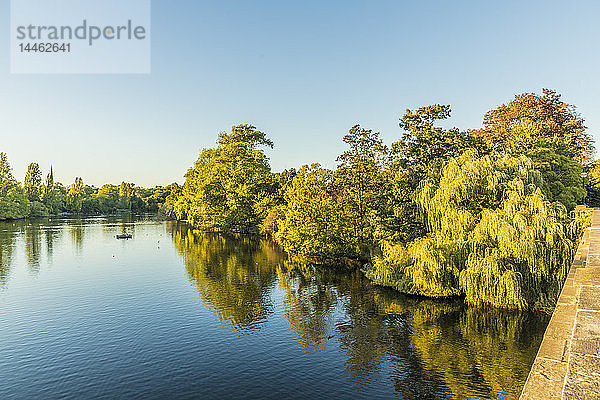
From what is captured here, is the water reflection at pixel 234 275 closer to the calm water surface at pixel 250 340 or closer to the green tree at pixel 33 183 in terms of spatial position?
the calm water surface at pixel 250 340

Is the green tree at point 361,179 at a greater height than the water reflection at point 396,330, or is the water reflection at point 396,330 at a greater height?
the green tree at point 361,179

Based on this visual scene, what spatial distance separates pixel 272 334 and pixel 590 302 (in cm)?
2087

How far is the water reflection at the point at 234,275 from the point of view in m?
29.6

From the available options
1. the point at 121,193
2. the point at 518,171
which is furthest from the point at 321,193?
the point at 121,193

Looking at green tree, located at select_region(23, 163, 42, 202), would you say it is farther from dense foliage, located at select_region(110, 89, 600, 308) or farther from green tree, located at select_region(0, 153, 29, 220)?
dense foliage, located at select_region(110, 89, 600, 308)

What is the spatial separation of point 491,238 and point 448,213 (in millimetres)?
3572

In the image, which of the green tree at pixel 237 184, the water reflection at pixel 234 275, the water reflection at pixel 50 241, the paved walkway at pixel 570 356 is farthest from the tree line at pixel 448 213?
the water reflection at pixel 50 241

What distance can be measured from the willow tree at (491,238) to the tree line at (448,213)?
0.07 meters

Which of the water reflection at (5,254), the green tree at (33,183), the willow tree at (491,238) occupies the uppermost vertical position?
the green tree at (33,183)

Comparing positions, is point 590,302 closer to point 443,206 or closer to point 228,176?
point 443,206

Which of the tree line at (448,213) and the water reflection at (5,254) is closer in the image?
the tree line at (448,213)

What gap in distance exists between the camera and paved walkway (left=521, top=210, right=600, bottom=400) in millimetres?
4215

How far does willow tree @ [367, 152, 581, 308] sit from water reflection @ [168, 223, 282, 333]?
12.6 metres

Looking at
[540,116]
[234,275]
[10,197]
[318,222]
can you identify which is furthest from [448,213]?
[10,197]
